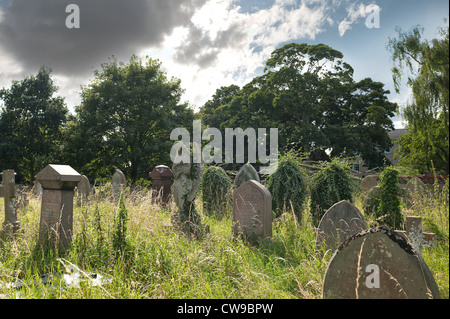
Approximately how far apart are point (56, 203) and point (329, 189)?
559 centimetres

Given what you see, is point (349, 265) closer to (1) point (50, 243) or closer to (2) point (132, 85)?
(1) point (50, 243)

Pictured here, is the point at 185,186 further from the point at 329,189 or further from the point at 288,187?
the point at 329,189

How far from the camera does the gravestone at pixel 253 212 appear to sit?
19.0ft

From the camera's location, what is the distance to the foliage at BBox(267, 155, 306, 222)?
757 centimetres

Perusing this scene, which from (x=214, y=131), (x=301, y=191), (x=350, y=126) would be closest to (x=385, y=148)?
(x=350, y=126)

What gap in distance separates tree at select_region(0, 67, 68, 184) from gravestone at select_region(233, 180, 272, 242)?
17241 millimetres

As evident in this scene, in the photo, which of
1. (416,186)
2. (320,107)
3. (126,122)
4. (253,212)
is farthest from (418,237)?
(320,107)

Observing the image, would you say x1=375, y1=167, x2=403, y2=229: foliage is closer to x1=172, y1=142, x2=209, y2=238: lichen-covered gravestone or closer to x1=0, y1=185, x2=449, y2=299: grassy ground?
x1=0, y1=185, x2=449, y2=299: grassy ground

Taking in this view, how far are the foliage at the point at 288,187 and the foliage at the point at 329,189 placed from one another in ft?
1.55

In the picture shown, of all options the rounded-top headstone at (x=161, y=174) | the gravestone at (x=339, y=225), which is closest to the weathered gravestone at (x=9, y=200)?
the rounded-top headstone at (x=161, y=174)

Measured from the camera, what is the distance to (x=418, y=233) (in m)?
3.61

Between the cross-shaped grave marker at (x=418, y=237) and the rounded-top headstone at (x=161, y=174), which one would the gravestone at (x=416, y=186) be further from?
the rounded-top headstone at (x=161, y=174)

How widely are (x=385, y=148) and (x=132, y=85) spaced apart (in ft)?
61.9

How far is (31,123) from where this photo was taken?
20609 mm
